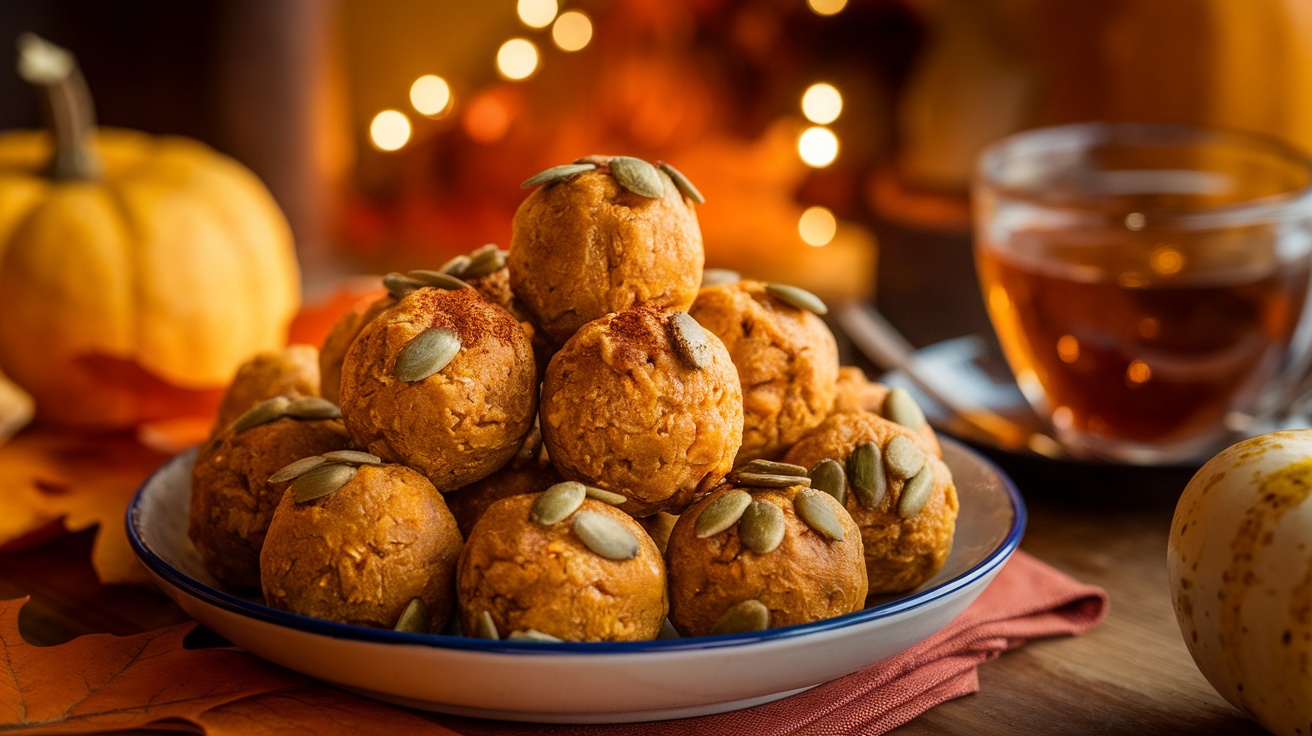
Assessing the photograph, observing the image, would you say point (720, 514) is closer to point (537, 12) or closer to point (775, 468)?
point (775, 468)

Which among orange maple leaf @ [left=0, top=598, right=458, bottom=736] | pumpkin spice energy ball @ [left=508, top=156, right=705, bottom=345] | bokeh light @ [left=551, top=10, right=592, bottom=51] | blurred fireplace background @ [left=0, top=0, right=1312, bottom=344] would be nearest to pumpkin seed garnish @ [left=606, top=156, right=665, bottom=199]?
pumpkin spice energy ball @ [left=508, top=156, right=705, bottom=345]

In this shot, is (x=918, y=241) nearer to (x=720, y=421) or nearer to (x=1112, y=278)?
(x=1112, y=278)

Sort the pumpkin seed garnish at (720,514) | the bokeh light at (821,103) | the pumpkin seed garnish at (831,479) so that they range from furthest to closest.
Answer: the bokeh light at (821,103), the pumpkin seed garnish at (831,479), the pumpkin seed garnish at (720,514)

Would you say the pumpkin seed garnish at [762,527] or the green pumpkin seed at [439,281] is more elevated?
the green pumpkin seed at [439,281]

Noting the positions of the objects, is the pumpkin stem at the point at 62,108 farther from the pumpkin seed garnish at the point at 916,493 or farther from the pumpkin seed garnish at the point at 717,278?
the pumpkin seed garnish at the point at 916,493

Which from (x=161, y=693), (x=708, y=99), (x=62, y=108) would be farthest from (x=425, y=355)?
(x=708, y=99)

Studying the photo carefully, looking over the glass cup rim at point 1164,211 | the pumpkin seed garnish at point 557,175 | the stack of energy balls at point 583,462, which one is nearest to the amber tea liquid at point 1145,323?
the glass cup rim at point 1164,211

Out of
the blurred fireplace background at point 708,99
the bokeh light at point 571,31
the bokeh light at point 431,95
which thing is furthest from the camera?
the bokeh light at point 431,95

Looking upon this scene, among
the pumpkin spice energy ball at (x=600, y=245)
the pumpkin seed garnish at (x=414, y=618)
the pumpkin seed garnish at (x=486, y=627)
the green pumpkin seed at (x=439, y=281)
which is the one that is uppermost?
the pumpkin spice energy ball at (x=600, y=245)
